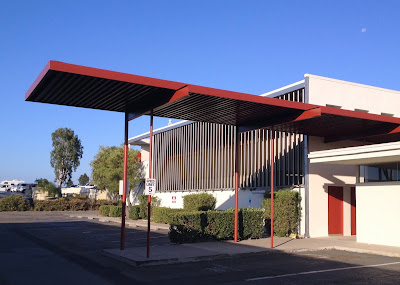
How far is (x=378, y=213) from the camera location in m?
18.3

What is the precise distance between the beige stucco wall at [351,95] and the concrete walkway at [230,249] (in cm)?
641

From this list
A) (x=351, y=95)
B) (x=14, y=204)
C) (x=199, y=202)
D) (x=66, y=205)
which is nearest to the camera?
(x=351, y=95)

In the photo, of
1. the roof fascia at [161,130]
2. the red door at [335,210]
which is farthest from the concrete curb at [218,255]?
the roof fascia at [161,130]

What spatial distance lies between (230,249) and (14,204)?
136ft

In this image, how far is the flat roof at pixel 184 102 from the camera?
12117 millimetres

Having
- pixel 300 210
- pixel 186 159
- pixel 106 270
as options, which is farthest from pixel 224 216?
pixel 186 159

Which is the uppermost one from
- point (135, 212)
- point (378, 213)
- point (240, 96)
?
point (240, 96)

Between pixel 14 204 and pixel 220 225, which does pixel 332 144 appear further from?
pixel 14 204

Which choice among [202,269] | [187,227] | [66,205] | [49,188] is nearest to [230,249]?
[187,227]

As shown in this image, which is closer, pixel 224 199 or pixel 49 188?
pixel 224 199

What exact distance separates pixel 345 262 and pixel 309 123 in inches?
233

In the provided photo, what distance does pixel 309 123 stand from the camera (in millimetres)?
17781

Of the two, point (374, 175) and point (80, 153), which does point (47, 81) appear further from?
point (80, 153)

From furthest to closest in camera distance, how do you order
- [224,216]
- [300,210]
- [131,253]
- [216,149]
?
[216,149]
[300,210]
[224,216]
[131,253]
